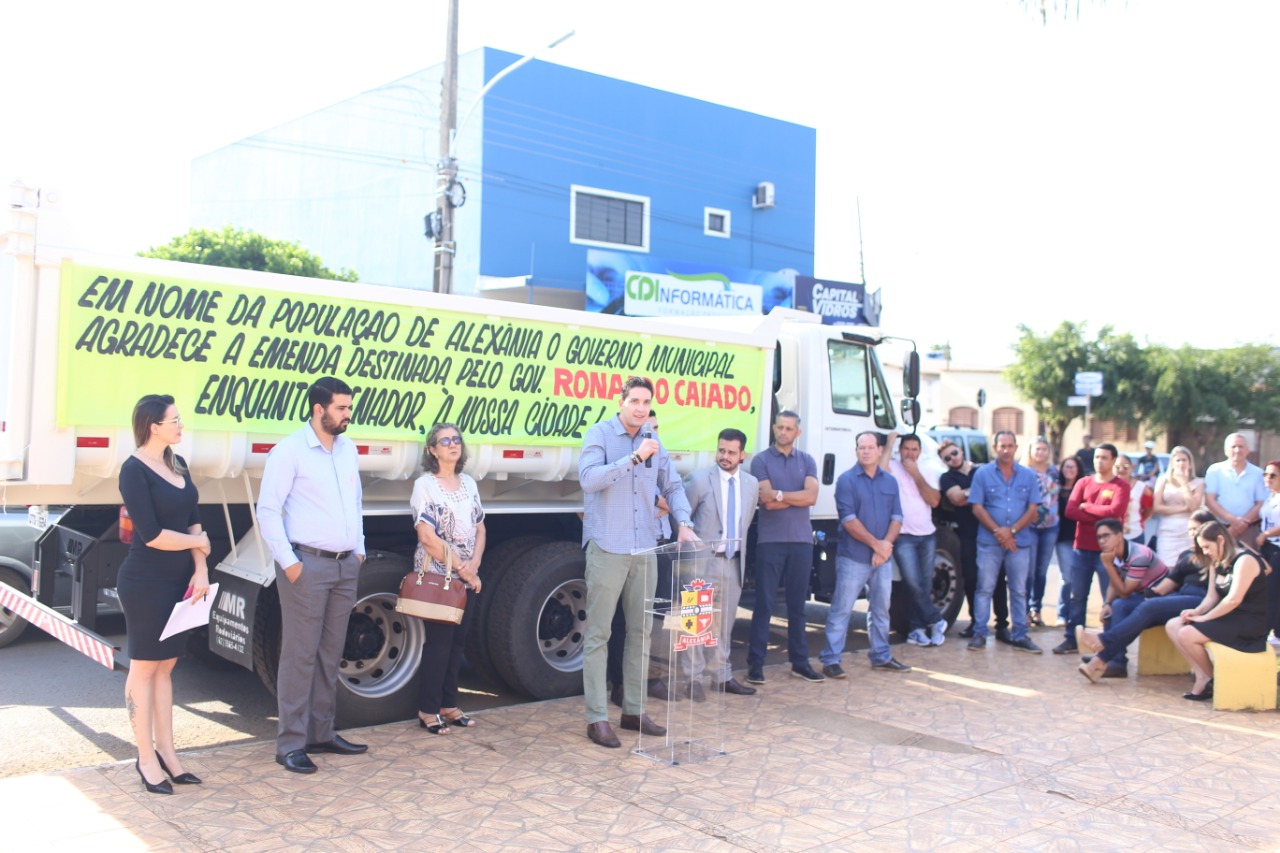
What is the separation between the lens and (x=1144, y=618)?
8219 millimetres

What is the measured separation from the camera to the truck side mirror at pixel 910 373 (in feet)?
31.7

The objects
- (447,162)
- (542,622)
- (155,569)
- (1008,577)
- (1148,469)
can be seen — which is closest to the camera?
(155,569)

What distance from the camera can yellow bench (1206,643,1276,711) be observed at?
7629 mm

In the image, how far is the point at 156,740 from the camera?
5.30m

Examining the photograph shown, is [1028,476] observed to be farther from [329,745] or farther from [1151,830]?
[329,745]

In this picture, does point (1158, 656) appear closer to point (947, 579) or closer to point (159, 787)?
point (947, 579)

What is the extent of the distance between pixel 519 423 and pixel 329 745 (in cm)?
229

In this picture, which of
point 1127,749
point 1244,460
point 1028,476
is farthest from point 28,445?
point 1244,460

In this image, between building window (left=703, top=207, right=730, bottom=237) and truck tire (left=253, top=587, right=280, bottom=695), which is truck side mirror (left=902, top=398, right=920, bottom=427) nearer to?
truck tire (left=253, top=587, right=280, bottom=695)

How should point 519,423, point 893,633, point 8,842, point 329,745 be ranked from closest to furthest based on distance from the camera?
point 8,842 < point 329,745 < point 519,423 < point 893,633

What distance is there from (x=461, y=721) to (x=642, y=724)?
1120mm

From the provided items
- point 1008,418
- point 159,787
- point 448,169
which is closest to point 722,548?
point 159,787

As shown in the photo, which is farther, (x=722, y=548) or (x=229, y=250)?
(x=229, y=250)

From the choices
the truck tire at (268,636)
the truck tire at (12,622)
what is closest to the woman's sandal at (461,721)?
the truck tire at (268,636)
